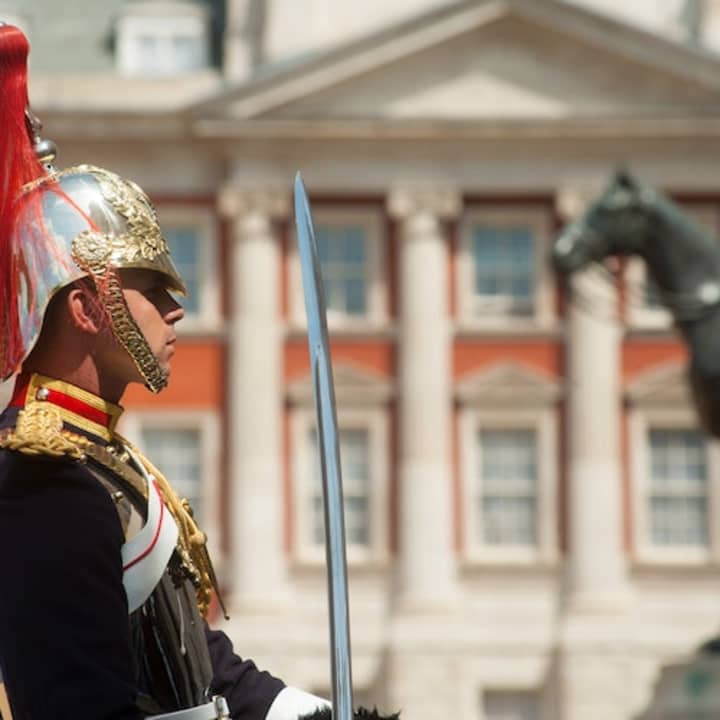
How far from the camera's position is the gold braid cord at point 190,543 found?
355 centimetres

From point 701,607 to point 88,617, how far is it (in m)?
24.2

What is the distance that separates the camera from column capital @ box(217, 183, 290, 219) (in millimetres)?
27578

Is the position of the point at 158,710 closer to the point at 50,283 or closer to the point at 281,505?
the point at 50,283

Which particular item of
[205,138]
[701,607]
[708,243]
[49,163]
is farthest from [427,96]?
[49,163]

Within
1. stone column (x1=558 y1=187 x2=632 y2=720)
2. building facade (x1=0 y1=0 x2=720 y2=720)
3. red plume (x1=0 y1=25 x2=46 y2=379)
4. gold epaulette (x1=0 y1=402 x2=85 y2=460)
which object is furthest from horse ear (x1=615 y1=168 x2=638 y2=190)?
building facade (x1=0 y1=0 x2=720 y2=720)

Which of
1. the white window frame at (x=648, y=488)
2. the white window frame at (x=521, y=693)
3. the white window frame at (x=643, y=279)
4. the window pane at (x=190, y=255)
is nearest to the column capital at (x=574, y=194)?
the white window frame at (x=643, y=279)

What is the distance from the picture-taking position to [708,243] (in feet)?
45.5

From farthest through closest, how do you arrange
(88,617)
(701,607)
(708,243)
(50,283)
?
1. (701,607)
2. (708,243)
3. (50,283)
4. (88,617)

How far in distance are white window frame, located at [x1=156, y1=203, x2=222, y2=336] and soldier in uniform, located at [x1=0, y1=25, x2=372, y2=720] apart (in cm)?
2387

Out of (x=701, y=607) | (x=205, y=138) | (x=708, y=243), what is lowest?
(x=701, y=607)

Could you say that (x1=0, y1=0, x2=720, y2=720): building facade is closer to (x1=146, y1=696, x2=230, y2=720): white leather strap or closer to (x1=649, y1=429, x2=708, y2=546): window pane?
(x1=649, y1=429, x2=708, y2=546): window pane

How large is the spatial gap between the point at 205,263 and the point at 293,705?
24073 millimetres

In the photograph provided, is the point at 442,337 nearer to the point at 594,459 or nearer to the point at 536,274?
the point at 536,274

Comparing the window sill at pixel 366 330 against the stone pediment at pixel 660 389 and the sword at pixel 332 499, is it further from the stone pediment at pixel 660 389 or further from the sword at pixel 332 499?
the sword at pixel 332 499
